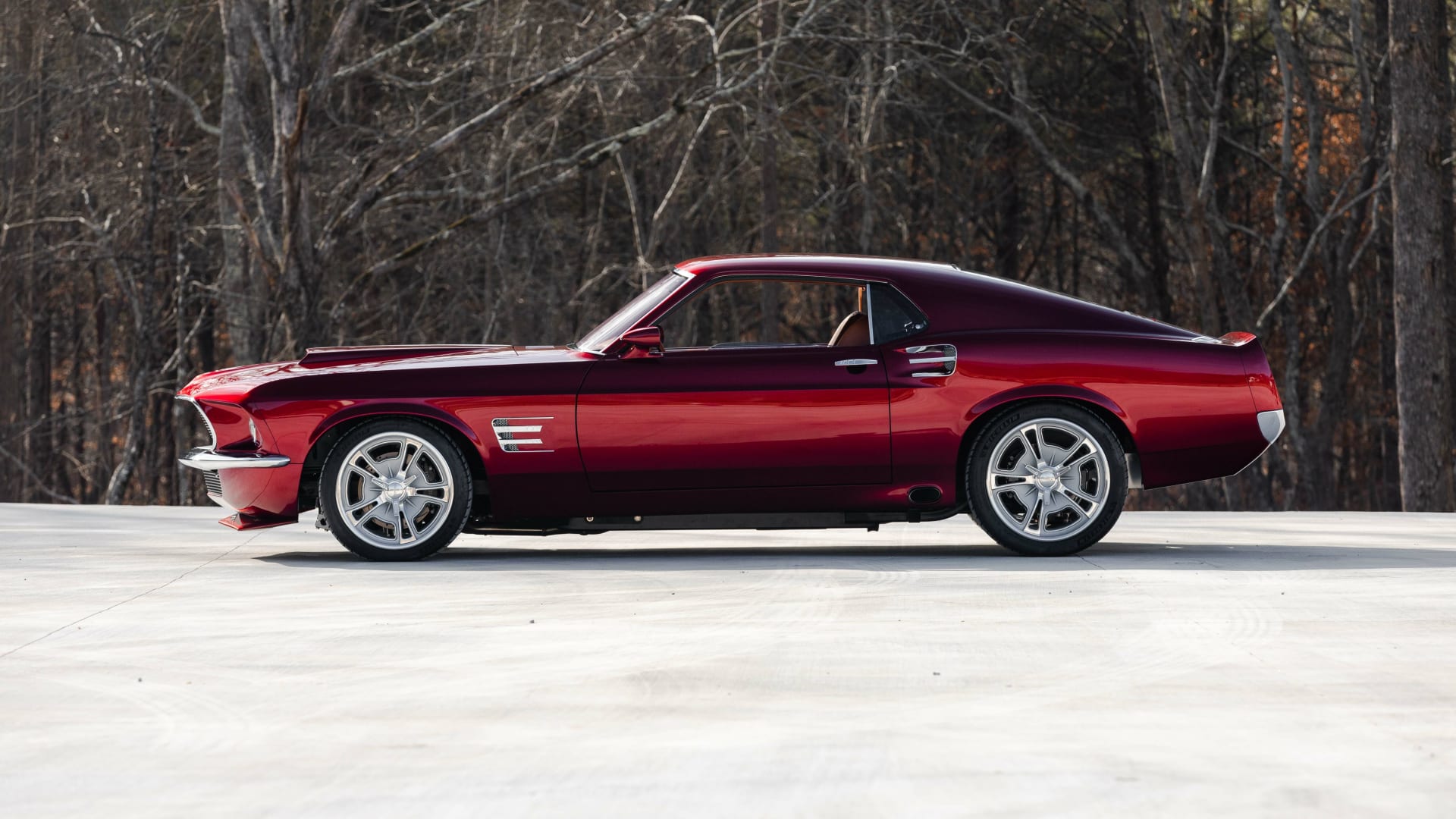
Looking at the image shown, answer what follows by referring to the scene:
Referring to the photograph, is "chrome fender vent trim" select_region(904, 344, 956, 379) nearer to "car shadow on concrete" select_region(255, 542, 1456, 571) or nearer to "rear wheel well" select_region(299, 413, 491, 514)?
"car shadow on concrete" select_region(255, 542, 1456, 571)

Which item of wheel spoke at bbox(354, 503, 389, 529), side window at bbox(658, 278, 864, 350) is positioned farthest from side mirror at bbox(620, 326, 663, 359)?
side window at bbox(658, 278, 864, 350)

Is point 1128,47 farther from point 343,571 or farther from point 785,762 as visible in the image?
point 785,762

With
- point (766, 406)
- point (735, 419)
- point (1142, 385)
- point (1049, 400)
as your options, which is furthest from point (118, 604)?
point (1142, 385)

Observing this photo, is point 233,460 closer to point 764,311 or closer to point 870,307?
point 870,307

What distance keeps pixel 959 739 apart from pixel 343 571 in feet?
14.2

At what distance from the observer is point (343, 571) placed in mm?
8148

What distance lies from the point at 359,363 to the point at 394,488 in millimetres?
632

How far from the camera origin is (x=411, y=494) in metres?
8.42

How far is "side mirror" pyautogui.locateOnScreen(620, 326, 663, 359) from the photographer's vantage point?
827cm

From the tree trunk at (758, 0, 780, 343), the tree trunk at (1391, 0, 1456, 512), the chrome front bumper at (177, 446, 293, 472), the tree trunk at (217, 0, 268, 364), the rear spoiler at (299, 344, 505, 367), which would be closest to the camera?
the chrome front bumper at (177, 446, 293, 472)

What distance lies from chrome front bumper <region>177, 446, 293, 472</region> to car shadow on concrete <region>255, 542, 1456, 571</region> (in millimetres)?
510

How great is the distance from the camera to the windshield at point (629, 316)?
27.8 ft

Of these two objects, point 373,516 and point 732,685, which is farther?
point 373,516

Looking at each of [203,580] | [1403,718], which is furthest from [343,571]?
[1403,718]
